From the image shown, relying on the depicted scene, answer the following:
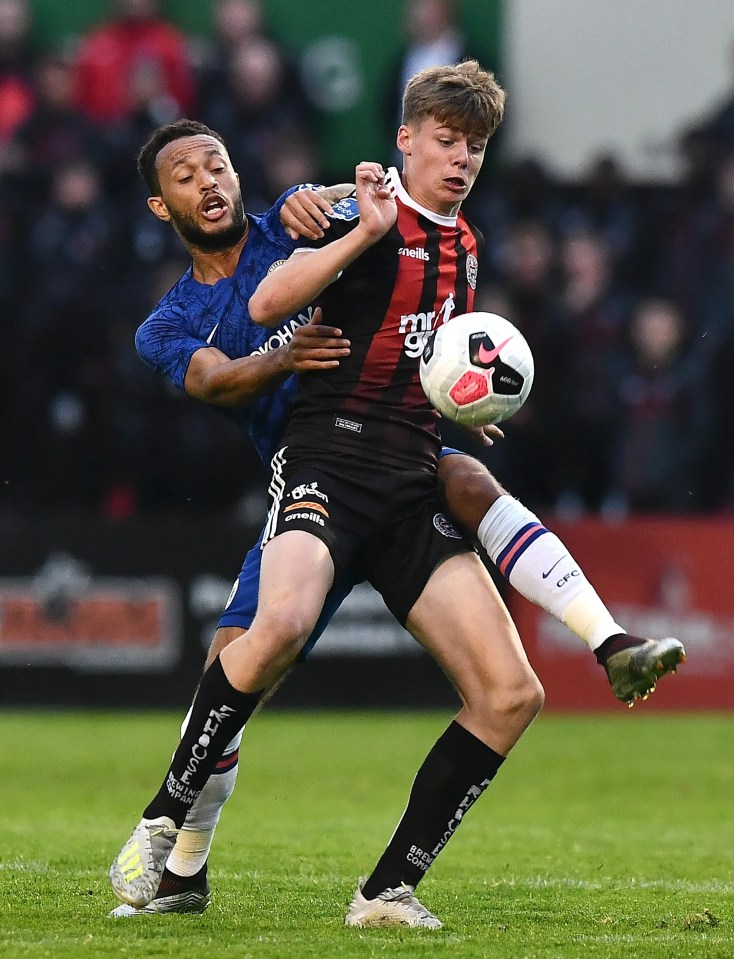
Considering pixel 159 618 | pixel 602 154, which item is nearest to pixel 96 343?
pixel 159 618

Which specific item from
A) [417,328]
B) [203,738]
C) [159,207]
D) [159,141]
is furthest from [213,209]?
[203,738]

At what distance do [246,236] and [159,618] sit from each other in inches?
262

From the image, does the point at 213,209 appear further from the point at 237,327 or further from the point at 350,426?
the point at 350,426

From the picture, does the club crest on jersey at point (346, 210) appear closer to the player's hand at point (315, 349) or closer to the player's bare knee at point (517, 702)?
the player's hand at point (315, 349)

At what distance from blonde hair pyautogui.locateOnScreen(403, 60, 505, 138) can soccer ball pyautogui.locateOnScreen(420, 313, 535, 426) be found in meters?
0.60

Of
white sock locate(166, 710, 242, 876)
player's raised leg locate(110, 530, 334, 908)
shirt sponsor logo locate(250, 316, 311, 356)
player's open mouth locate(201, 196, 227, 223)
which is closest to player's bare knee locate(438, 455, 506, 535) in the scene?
player's raised leg locate(110, 530, 334, 908)

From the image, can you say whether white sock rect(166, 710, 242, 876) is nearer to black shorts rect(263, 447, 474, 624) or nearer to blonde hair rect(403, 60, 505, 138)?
black shorts rect(263, 447, 474, 624)

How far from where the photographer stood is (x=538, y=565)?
4.99 m

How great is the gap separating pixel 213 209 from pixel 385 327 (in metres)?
0.79

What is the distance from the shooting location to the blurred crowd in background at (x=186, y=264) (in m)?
11.9

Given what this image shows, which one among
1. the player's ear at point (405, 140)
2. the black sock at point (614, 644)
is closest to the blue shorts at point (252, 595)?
the black sock at point (614, 644)

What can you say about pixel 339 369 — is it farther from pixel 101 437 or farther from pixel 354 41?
pixel 354 41

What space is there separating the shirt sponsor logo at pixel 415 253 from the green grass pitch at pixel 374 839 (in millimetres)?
2059

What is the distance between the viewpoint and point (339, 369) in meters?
5.13
